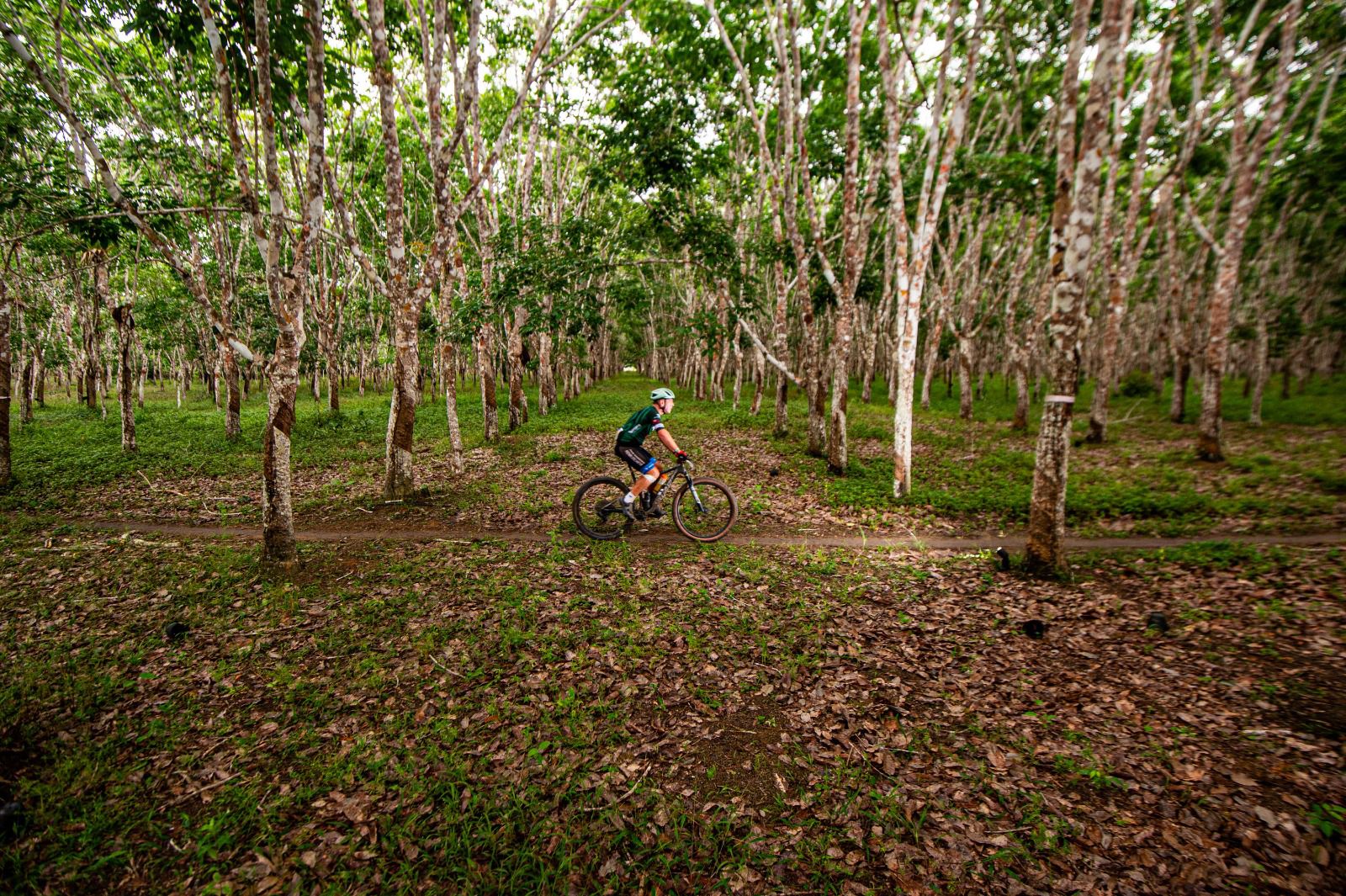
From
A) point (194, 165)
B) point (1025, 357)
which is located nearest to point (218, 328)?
point (194, 165)

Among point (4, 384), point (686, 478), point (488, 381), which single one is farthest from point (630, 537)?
point (4, 384)

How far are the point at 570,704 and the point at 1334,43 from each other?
22.7 m

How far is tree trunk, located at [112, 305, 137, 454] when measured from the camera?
15141 mm

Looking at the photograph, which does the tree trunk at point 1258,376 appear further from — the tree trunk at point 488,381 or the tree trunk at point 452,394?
the tree trunk at point 452,394

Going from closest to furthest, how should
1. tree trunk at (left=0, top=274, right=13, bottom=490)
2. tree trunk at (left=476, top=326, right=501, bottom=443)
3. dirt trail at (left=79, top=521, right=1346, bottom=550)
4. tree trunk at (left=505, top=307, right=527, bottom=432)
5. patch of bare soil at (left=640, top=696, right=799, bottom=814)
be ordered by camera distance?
1. patch of bare soil at (left=640, top=696, right=799, bottom=814)
2. dirt trail at (left=79, top=521, right=1346, bottom=550)
3. tree trunk at (left=0, top=274, right=13, bottom=490)
4. tree trunk at (left=476, top=326, right=501, bottom=443)
5. tree trunk at (left=505, top=307, right=527, bottom=432)

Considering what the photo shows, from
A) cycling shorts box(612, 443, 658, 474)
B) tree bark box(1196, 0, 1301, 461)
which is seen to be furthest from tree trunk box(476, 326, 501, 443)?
tree bark box(1196, 0, 1301, 461)

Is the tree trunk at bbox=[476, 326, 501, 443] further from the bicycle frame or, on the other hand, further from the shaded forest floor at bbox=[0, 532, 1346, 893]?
the shaded forest floor at bbox=[0, 532, 1346, 893]

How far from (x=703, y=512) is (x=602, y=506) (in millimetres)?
1828

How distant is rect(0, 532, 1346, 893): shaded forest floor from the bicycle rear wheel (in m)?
1.82

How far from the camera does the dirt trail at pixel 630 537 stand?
30.3 ft

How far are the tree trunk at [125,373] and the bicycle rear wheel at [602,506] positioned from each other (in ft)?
49.9

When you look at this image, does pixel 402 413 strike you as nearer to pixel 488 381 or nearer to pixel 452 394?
pixel 452 394

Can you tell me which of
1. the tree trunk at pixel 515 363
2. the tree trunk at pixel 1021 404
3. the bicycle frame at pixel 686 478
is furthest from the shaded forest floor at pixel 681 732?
the tree trunk at pixel 1021 404

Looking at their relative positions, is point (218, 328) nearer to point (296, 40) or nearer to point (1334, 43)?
point (296, 40)
